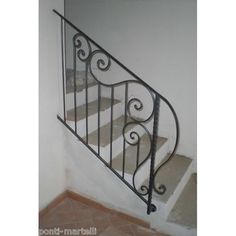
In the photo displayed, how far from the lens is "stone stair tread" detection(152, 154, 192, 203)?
2227 millimetres

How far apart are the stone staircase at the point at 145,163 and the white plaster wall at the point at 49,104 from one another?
193 mm

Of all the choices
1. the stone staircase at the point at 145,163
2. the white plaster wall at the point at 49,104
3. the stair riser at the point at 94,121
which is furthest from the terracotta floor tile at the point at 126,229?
the stair riser at the point at 94,121

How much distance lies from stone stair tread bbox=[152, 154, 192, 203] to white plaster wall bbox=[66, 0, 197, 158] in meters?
0.13

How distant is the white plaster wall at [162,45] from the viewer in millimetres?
2586

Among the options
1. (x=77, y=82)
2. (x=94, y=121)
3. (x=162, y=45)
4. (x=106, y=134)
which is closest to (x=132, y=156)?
(x=106, y=134)

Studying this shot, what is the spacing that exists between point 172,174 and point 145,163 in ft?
1.04

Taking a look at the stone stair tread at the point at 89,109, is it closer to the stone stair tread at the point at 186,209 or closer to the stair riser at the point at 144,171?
the stair riser at the point at 144,171

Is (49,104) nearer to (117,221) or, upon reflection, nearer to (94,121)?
(94,121)

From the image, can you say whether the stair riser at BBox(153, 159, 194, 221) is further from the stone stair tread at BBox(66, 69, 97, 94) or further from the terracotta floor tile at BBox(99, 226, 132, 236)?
the stone stair tread at BBox(66, 69, 97, 94)
